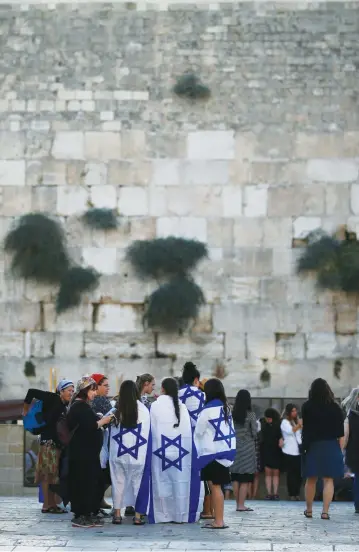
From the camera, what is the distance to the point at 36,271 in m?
17.7

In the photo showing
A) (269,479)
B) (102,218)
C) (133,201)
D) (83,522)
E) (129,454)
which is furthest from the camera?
(133,201)

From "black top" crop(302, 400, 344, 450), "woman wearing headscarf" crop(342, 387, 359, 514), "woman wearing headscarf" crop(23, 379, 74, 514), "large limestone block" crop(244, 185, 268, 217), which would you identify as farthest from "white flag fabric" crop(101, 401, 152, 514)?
"large limestone block" crop(244, 185, 268, 217)

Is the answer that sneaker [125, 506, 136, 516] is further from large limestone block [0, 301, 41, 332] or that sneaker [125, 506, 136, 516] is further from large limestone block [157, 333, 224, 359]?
large limestone block [0, 301, 41, 332]

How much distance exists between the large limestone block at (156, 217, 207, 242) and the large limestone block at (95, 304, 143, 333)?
121cm

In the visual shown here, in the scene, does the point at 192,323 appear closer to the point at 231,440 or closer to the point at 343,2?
the point at 343,2

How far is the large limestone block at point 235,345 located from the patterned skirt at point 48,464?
6890 millimetres

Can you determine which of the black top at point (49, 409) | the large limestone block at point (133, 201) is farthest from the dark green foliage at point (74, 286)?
the black top at point (49, 409)


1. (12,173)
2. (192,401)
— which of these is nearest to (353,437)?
(192,401)

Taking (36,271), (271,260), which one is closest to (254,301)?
(271,260)

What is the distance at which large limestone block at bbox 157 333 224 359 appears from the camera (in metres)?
17.5

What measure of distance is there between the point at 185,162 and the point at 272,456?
5.28 metres

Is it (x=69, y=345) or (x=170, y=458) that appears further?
(x=69, y=345)

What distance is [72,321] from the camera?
17625mm

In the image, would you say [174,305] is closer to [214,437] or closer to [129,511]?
[129,511]
